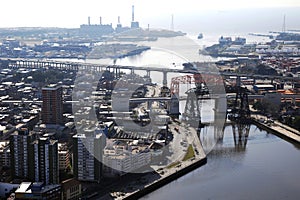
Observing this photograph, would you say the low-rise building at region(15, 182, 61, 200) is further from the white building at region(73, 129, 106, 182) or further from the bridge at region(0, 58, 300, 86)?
the bridge at region(0, 58, 300, 86)

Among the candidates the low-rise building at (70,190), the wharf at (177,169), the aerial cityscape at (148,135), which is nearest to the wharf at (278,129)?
the aerial cityscape at (148,135)

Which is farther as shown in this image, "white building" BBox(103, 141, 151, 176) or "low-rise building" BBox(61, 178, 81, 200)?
"white building" BBox(103, 141, 151, 176)

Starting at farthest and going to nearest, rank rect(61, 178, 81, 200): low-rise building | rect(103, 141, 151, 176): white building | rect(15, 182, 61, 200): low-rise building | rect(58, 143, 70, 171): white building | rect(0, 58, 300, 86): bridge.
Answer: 1. rect(0, 58, 300, 86): bridge
2. rect(58, 143, 70, 171): white building
3. rect(103, 141, 151, 176): white building
4. rect(61, 178, 81, 200): low-rise building
5. rect(15, 182, 61, 200): low-rise building

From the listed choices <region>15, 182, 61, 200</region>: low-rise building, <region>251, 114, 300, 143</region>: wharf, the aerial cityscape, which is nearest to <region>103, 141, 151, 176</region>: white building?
the aerial cityscape

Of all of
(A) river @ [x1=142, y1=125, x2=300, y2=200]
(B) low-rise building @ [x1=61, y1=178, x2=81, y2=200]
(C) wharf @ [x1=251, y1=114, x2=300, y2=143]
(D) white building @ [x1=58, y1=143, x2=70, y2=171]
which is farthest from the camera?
(C) wharf @ [x1=251, y1=114, x2=300, y2=143]

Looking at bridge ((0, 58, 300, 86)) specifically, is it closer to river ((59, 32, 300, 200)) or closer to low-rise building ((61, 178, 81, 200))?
river ((59, 32, 300, 200))

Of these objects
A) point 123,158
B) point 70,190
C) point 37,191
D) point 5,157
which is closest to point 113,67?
point 5,157

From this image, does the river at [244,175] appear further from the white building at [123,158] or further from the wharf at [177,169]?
the white building at [123,158]

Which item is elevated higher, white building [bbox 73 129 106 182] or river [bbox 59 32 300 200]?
white building [bbox 73 129 106 182]

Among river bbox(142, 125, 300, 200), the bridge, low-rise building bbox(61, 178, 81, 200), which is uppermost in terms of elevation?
the bridge
